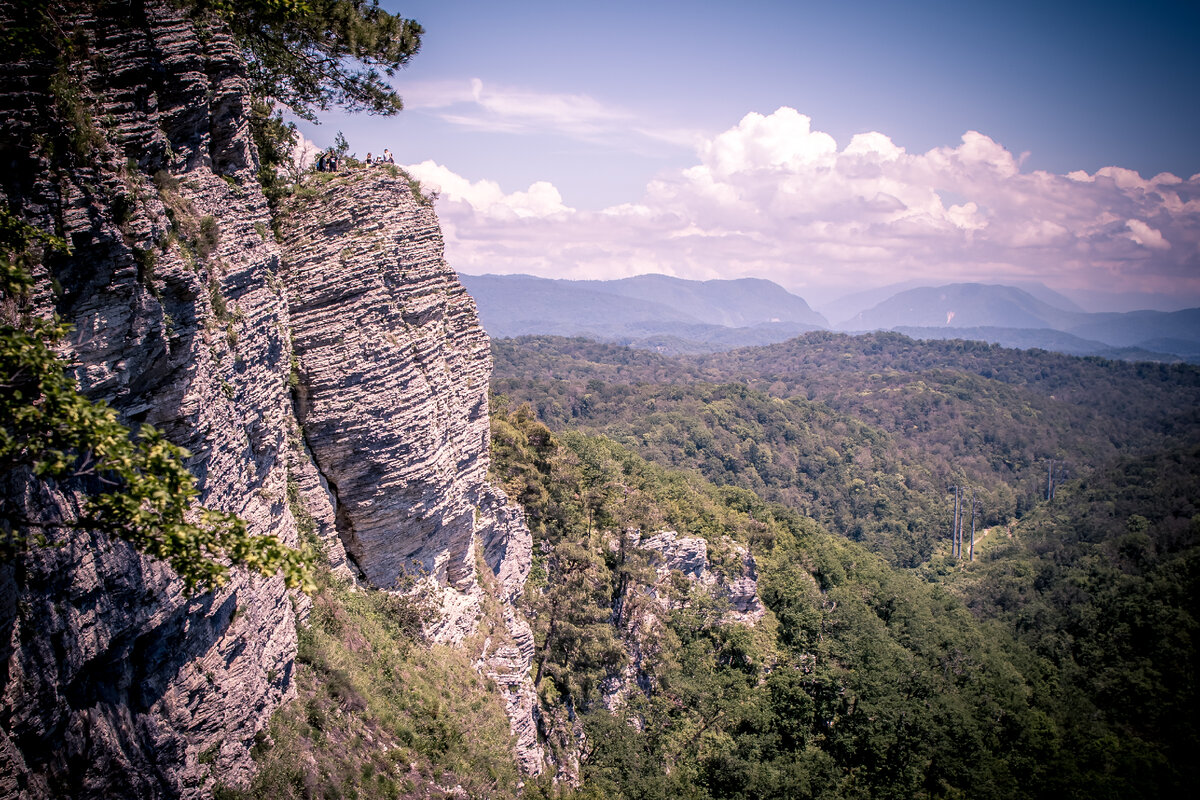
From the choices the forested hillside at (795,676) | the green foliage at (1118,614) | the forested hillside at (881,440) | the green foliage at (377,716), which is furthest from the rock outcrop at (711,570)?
the forested hillside at (881,440)

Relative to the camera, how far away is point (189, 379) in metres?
9.65

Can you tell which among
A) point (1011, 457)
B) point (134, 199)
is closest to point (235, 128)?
point (134, 199)

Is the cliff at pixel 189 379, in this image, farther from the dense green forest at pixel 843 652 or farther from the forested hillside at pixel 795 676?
the dense green forest at pixel 843 652

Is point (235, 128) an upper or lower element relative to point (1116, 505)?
upper

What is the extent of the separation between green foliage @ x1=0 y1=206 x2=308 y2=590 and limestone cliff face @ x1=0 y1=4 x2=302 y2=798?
Result: 2.77 ft

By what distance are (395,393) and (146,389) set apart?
26.1 ft

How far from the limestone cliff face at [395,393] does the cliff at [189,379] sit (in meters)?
0.07

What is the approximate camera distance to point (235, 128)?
42.0 feet

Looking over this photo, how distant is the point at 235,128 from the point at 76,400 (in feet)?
31.1

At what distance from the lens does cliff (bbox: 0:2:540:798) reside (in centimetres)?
718

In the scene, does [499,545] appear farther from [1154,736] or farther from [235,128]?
[1154,736]

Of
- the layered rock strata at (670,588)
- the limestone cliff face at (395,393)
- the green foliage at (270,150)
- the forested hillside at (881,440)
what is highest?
the green foliage at (270,150)

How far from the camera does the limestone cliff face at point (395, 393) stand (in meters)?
16.0

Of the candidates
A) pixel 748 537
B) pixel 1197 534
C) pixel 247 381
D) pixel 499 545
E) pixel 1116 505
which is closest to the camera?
pixel 247 381
